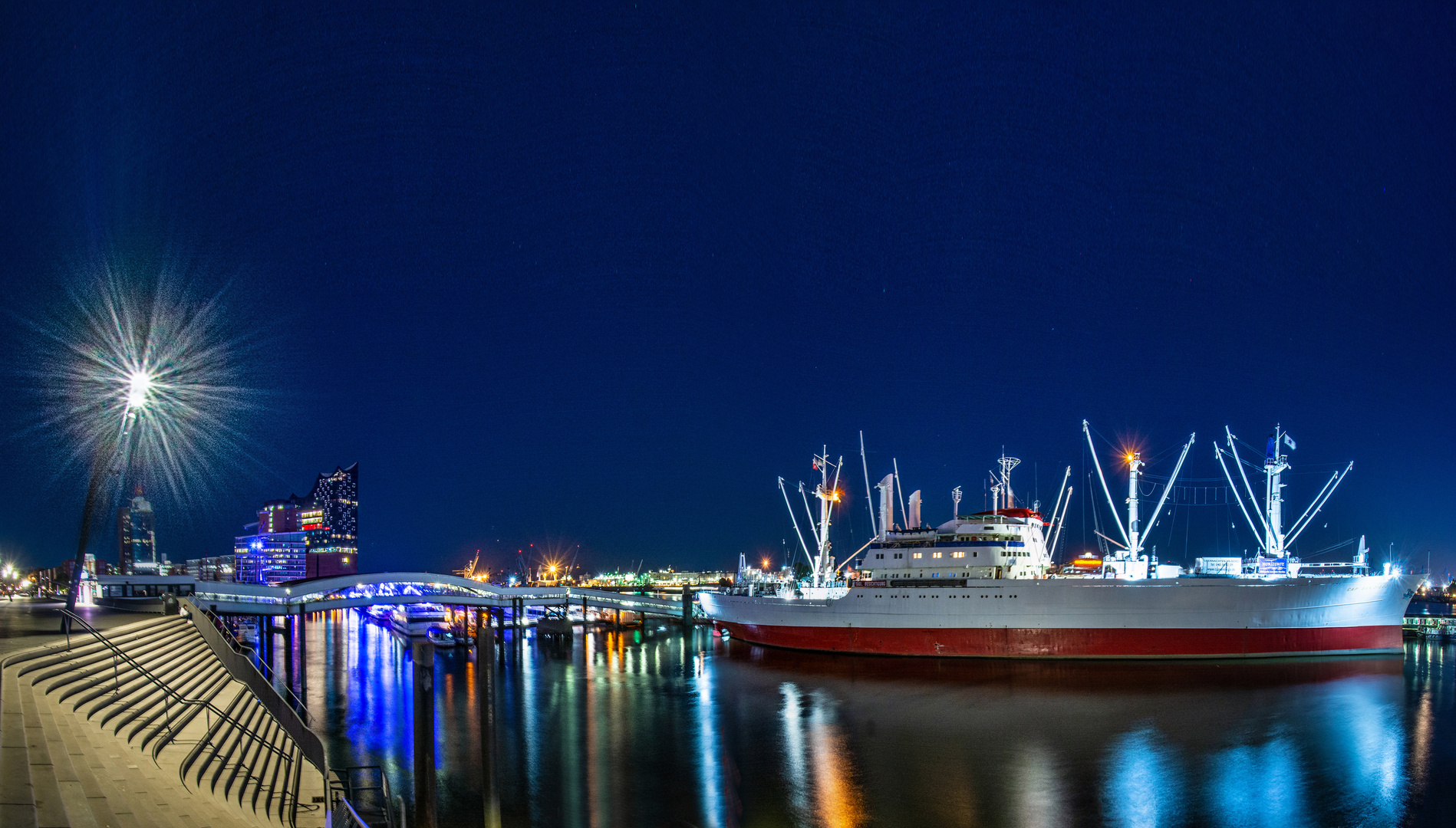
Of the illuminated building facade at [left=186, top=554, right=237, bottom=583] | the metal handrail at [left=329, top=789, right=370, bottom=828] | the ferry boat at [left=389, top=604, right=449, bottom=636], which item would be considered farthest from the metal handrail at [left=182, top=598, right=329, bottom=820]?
the illuminated building facade at [left=186, top=554, right=237, bottom=583]

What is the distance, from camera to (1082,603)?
42.8 meters

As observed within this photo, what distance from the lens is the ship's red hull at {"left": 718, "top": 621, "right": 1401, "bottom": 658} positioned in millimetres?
42250

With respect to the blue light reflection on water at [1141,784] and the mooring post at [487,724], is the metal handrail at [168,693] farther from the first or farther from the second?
the blue light reflection on water at [1141,784]

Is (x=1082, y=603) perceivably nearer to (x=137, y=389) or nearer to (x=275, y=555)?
(x=137, y=389)

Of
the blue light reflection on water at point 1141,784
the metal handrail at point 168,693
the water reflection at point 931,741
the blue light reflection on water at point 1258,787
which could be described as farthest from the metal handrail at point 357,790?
the blue light reflection on water at point 1258,787

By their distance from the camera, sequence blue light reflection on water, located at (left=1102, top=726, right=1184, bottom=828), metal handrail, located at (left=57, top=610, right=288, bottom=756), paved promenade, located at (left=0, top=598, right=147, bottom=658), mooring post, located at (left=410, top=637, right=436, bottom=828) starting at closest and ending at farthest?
metal handrail, located at (left=57, top=610, right=288, bottom=756)
paved promenade, located at (left=0, top=598, right=147, bottom=658)
mooring post, located at (left=410, top=637, right=436, bottom=828)
blue light reflection on water, located at (left=1102, top=726, right=1184, bottom=828)

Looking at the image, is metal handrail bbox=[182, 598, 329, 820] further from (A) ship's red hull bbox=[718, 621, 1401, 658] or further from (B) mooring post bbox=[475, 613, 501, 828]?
(A) ship's red hull bbox=[718, 621, 1401, 658]

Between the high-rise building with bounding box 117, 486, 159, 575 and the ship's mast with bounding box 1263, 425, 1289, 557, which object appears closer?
the ship's mast with bounding box 1263, 425, 1289, 557

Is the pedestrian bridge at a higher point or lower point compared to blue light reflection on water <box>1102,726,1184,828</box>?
higher

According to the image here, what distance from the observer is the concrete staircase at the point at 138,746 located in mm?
7270

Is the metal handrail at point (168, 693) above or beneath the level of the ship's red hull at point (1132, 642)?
above

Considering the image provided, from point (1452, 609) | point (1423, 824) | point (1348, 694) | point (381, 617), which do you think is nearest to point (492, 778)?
point (1423, 824)

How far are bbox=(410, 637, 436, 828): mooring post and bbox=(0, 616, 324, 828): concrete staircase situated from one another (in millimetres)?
1866

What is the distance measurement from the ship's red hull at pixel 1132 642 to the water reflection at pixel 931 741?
1.41 meters
